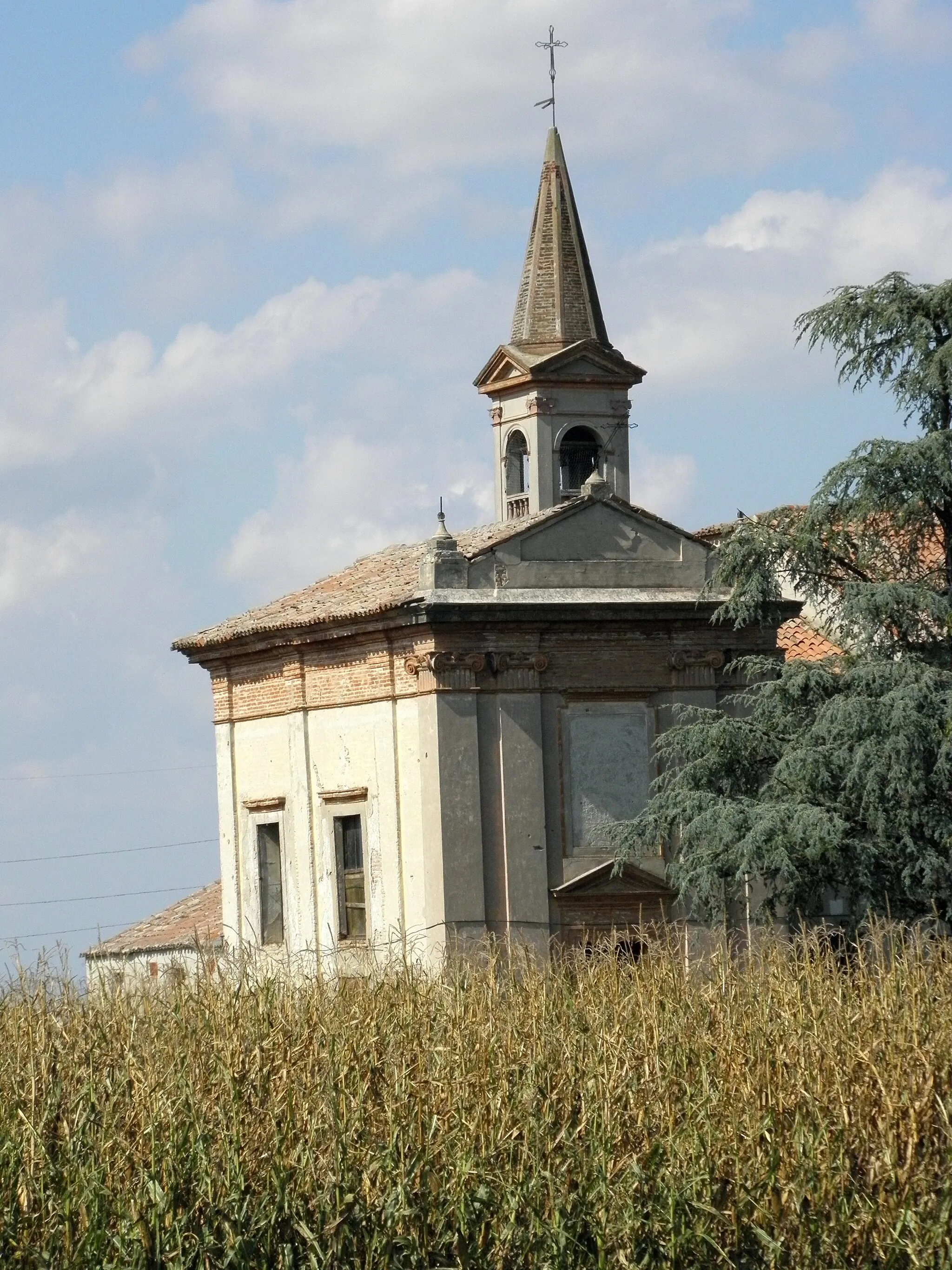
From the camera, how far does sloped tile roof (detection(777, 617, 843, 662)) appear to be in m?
26.2

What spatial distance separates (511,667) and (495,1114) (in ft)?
32.1

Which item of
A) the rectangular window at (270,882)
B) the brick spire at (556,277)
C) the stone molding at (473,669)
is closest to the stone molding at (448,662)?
the stone molding at (473,669)

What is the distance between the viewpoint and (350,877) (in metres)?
21.8

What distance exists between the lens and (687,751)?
20031 mm

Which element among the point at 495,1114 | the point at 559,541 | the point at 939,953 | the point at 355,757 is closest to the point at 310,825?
the point at 355,757

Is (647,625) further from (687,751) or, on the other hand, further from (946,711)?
(946,711)

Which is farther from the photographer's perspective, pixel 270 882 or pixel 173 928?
pixel 173 928

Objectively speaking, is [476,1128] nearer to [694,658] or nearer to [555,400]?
[694,658]

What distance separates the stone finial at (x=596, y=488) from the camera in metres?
21.4

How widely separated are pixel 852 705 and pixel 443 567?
13.9 ft

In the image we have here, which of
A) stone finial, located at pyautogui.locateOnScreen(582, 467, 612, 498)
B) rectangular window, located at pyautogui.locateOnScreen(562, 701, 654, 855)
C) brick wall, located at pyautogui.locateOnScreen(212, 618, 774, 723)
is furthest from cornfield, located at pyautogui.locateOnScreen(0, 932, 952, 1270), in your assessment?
stone finial, located at pyautogui.locateOnScreen(582, 467, 612, 498)

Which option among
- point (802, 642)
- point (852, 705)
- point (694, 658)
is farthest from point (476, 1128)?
point (802, 642)

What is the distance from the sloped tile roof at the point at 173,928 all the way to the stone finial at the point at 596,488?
12736mm

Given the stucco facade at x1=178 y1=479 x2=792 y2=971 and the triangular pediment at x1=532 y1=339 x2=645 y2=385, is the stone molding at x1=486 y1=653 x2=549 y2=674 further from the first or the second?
the triangular pediment at x1=532 y1=339 x2=645 y2=385
